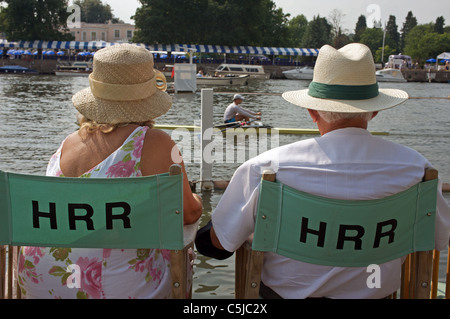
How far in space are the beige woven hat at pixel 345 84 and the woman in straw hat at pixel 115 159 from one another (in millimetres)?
655

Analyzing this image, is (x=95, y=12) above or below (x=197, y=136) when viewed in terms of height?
above

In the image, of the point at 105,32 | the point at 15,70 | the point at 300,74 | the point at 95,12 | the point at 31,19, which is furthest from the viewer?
the point at 95,12

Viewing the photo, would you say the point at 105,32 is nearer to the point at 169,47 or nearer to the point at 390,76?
the point at 169,47

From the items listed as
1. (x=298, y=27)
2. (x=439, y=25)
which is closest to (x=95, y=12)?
(x=298, y=27)

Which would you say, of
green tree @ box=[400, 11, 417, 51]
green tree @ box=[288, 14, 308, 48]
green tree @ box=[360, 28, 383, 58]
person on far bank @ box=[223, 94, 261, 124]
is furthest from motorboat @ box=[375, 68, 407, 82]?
green tree @ box=[400, 11, 417, 51]

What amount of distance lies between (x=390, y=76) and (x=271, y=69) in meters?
15.2

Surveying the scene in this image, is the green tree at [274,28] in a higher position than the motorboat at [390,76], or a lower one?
higher

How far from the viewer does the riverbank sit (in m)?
66.8

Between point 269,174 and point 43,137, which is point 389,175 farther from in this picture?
point 43,137

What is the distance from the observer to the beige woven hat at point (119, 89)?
2.41 m

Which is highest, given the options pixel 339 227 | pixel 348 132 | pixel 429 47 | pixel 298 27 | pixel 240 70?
pixel 298 27

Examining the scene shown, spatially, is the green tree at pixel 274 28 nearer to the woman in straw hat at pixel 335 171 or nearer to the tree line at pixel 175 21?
the tree line at pixel 175 21

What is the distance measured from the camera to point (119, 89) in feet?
7.94

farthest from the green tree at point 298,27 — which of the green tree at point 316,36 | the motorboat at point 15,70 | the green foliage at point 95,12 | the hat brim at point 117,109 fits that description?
the hat brim at point 117,109
